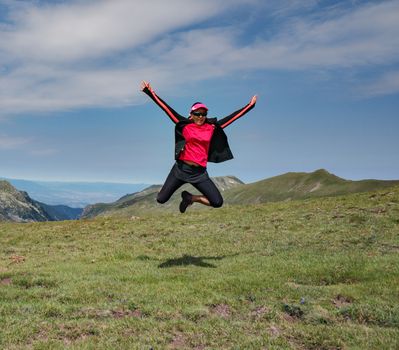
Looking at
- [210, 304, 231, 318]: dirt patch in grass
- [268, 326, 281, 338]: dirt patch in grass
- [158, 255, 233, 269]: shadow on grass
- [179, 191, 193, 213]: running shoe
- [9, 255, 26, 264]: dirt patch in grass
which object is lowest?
[268, 326, 281, 338]: dirt patch in grass

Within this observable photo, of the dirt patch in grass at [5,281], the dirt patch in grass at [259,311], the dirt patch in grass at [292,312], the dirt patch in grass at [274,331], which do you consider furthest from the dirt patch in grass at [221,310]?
the dirt patch in grass at [5,281]

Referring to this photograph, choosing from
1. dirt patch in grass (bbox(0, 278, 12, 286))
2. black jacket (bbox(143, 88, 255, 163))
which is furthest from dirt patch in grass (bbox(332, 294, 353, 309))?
dirt patch in grass (bbox(0, 278, 12, 286))

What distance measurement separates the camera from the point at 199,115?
1602 centimetres

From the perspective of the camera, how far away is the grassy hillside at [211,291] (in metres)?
9.71

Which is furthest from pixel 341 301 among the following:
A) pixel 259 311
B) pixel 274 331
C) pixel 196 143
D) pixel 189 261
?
pixel 189 261

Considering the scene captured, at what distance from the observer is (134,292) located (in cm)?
1339

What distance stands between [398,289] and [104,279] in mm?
9549

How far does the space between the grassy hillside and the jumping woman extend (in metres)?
2.97

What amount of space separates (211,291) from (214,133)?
584 cm

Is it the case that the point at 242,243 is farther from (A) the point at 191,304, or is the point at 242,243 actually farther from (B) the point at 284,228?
(A) the point at 191,304

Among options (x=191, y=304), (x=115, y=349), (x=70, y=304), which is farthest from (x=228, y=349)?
(x=70, y=304)

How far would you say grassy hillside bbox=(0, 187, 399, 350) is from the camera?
31.9 ft

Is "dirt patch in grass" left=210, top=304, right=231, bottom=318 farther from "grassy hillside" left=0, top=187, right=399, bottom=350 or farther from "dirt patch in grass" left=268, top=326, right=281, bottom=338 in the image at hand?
"dirt patch in grass" left=268, top=326, right=281, bottom=338

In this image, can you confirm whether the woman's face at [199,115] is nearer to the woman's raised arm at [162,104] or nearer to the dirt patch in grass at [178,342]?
the woman's raised arm at [162,104]
